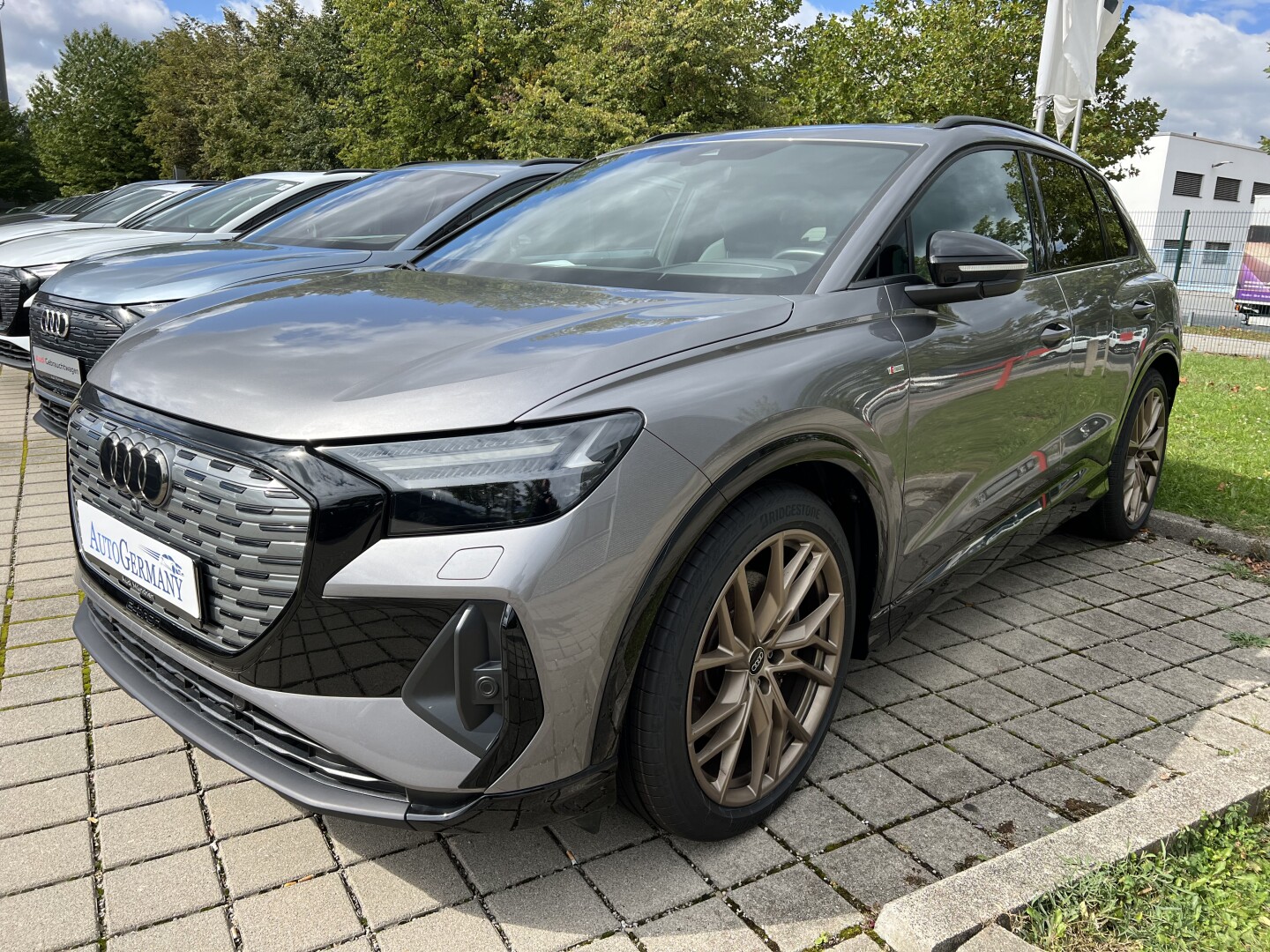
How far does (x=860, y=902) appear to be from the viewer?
2.23 metres

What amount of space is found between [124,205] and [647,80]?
9.46 m

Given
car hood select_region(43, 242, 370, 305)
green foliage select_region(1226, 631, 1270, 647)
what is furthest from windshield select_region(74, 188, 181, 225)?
green foliage select_region(1226, 631, 1270, 647)

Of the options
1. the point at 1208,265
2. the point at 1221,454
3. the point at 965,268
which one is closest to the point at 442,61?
the point at 1208,265

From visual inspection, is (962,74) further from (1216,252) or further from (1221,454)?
(1221,454)

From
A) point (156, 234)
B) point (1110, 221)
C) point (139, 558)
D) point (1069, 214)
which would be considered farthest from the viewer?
point (156, 234)

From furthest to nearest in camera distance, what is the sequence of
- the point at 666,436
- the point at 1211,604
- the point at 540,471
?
the point at 1211,604 → the point at 666,436 → the point at 540,471

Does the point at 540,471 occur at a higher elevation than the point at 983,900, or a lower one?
higher

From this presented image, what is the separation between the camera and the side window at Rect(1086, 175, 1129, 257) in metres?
4.30

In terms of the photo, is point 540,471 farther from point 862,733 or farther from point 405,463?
point 862,733

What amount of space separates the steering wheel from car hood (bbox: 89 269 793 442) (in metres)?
0.29

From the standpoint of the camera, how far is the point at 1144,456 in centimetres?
479

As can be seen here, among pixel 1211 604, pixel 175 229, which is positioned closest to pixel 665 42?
pixel 175 229

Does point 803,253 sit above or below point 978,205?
below

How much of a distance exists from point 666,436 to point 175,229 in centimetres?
730
